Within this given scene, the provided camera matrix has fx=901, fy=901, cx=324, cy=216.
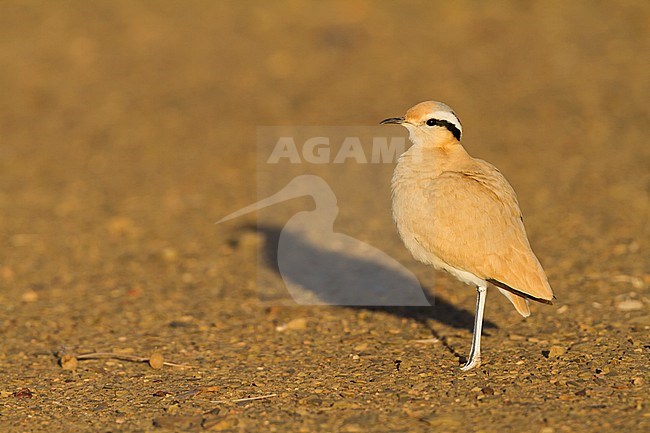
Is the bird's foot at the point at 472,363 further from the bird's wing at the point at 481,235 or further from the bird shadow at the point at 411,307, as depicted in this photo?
the bird's wing at the point at 481,235

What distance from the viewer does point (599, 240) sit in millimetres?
7363

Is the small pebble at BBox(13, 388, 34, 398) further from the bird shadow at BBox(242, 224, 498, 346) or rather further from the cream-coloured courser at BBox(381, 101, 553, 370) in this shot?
the bird shadow at BBox(242, 224, 498, 346)

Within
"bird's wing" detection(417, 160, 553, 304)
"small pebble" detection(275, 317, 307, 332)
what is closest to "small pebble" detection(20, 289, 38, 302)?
"small pebble" detection(275, 317, 307, 332)

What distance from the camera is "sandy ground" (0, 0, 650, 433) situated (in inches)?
183

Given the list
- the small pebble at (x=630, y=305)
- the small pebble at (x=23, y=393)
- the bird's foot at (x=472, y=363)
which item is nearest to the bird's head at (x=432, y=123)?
the bird's foot at (x=472, y=363)

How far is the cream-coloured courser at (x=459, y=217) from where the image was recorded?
15.8 feet

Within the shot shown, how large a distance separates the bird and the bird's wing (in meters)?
1.57

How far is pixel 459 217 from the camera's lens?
4871 millimetres

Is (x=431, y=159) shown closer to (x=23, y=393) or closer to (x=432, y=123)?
(x=432, y=123)

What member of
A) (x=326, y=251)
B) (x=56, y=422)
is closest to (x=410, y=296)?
(x=326, y=251)

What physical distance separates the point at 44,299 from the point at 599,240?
4405mm

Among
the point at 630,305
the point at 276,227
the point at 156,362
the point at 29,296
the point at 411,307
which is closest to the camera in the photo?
the point at 156,362

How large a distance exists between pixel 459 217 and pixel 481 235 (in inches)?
6.0

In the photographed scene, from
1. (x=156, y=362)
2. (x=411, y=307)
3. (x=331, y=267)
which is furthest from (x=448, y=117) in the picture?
(x=331, y=267)
